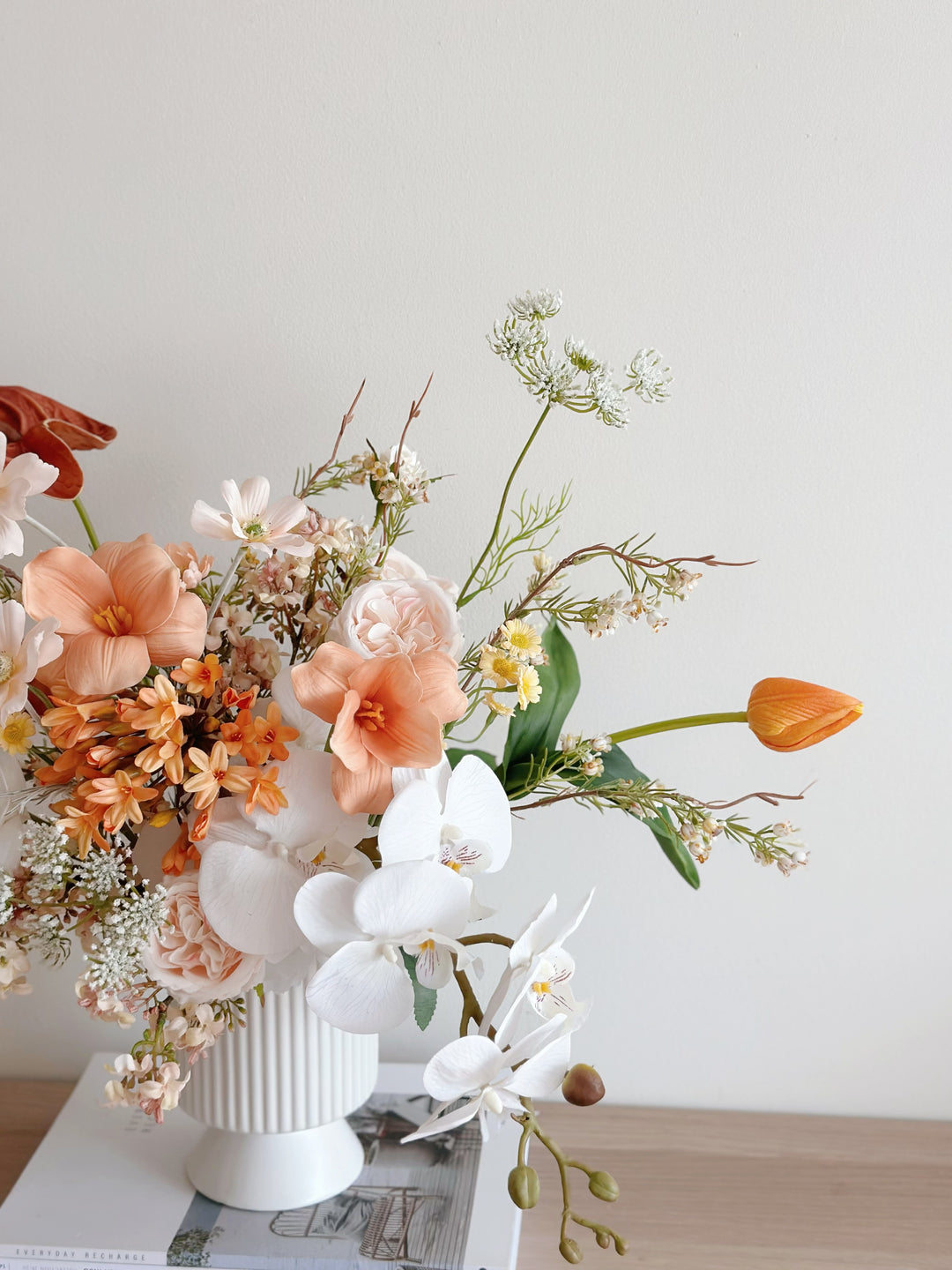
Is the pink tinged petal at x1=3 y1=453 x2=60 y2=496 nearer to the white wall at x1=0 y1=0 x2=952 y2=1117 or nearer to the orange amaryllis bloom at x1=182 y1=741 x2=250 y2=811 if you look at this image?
the orange amaryllis bloom at x1=182 y1=741 x2=250 y2=811

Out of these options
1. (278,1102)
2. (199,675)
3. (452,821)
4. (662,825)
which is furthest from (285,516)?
(278,1102)

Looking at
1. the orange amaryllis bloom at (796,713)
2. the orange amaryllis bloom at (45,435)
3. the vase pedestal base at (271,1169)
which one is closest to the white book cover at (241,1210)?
the vase pedestal base at (271,1169)

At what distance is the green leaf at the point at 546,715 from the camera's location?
30.3 inches

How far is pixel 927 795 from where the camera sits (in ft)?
3.19

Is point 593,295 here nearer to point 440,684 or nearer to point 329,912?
point 440,684

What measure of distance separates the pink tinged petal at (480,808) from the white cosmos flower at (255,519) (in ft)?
0.55

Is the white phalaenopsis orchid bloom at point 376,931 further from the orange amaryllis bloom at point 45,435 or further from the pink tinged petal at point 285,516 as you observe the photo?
the orange amaryllis bloom at point 45,435

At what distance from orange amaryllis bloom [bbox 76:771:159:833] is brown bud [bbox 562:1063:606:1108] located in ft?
0.95

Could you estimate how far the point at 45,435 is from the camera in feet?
2.37

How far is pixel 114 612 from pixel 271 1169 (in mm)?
470

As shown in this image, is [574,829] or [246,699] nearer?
[246,699]

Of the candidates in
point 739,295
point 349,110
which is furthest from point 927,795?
point 349,110

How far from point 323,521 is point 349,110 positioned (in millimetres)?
423

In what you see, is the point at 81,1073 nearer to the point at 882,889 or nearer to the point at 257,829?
the point at 257,829
